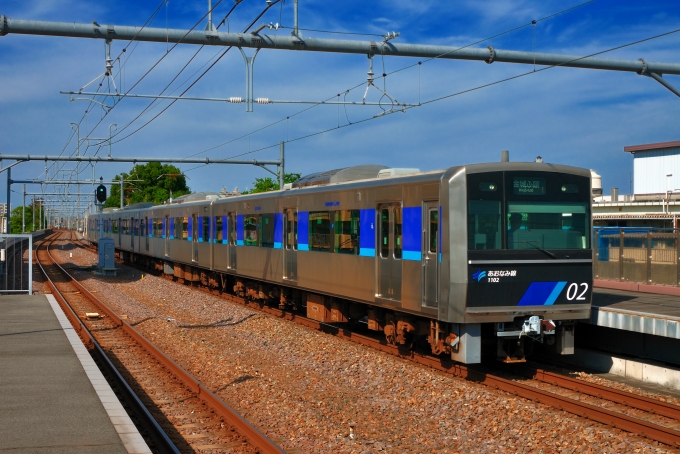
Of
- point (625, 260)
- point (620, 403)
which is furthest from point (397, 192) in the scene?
point (625, 260)

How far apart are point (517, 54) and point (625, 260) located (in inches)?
260

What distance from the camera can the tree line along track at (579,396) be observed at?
26.5 feet

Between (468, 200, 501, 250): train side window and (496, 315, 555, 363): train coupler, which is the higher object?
(468, 200, 501, 250): train side window

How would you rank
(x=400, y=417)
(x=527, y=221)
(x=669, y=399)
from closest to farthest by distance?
(x=400, y=417) → (x=669, y=399) → (x=527, y=221)

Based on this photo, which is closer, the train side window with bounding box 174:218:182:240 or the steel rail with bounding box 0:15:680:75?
the steel rail with bounding box 0:15:680:75

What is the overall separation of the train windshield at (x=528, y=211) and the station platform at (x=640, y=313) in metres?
Result: 1.27

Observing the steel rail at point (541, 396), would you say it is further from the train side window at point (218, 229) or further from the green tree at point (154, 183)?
the green tree at point (154, 183)

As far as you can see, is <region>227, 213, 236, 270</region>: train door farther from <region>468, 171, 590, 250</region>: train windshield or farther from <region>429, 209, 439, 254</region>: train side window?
<region>468, 171, 590, 250</region>: train windshield

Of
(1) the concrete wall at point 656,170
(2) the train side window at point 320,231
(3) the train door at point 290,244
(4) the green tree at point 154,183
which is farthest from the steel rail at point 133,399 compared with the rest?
(4) the green tree at point 154,183

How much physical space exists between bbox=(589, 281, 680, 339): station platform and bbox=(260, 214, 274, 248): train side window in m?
7.40

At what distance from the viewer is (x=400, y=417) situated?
348 inches

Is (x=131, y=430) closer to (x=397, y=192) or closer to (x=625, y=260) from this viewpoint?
(x=397, y=192)

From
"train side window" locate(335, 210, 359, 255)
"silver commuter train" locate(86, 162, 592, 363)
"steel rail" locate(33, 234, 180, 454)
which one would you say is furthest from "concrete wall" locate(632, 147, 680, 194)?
"steel rail" locate(33, 234, 180, 454)

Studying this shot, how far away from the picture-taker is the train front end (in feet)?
33.4
